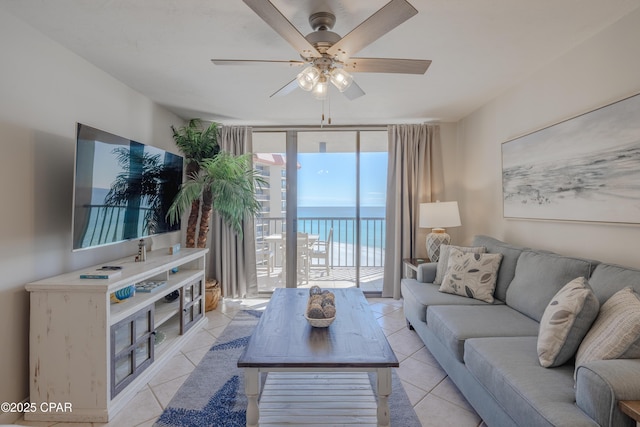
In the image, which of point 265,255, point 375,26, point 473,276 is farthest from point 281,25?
point 265,255

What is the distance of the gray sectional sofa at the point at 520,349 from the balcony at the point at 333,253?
195 centimetres

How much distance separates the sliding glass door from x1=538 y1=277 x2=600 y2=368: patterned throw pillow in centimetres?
283

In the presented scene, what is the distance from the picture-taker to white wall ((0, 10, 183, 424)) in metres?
1.73

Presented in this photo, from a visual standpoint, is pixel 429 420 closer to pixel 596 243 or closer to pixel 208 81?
pixel 596 243

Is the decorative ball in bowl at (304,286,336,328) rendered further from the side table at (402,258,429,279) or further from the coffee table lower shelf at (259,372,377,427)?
the side table at (402,258,429,279)

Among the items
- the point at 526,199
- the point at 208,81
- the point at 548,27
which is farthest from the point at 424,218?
the point at 208,81

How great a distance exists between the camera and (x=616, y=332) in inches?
49.1

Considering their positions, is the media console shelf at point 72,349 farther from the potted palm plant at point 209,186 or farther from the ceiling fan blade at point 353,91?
the ceiling fan blade at point 353,91

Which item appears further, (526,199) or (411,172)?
(411,172)

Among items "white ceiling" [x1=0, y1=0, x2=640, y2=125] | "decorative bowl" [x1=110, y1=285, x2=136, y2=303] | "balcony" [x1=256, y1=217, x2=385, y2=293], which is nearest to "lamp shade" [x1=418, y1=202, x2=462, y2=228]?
"balcony" [x1=256, y1=217, x2=385, y2=293]

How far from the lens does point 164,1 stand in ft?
5.48

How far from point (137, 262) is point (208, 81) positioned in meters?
1.70

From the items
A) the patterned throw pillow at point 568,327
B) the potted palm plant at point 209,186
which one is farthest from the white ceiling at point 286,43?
the patterned throw pillow at point 568,327

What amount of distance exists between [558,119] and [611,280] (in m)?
1.36
